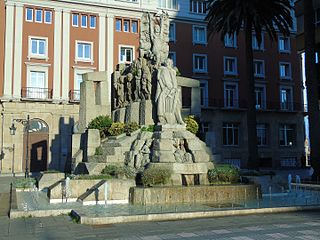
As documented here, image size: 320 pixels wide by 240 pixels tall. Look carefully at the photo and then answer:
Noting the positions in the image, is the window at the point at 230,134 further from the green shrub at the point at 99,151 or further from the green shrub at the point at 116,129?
the green shrub at the point at 99,151

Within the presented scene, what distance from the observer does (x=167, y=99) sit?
1931 cm

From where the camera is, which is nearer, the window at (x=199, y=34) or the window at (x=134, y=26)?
the window at (x=134, y=26)

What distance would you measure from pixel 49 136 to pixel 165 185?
95.1 ft

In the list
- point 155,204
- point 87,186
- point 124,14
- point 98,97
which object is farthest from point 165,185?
point 124,14

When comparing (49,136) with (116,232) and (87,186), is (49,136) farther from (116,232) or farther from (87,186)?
(116,232)

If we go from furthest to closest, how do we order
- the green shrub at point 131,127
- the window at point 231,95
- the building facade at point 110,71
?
the window at point 231,95
the building facade at point 110,71
the green shrub at point 131,127

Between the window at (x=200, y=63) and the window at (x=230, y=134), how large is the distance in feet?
23.7

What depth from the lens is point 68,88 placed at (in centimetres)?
4331

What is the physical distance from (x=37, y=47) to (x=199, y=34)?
19351mm

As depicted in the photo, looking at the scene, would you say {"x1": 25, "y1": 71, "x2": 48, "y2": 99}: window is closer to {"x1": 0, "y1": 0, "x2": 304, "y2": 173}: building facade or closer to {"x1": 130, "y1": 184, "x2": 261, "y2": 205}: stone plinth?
{"x1": 0, "y1": 0, "x2": 304, "y2": 173}: building facade

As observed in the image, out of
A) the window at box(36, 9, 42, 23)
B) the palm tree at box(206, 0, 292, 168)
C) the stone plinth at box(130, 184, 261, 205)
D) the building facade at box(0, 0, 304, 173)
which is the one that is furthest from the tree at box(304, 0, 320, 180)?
the window at box(36, 9, 42, 23)

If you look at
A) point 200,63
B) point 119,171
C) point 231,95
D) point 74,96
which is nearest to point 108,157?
point 119,171

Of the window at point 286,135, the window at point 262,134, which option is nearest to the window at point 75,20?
the window at point 262,134

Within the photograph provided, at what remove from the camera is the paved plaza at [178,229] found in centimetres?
938
